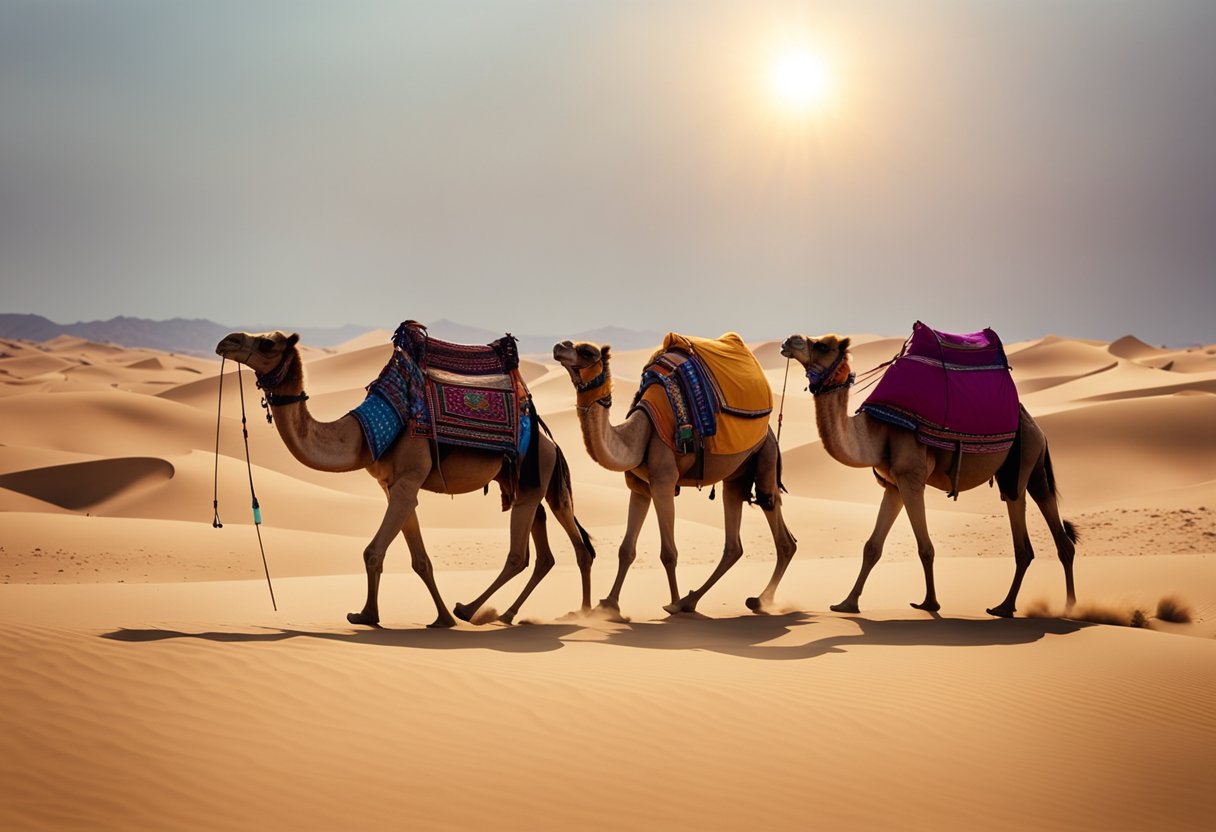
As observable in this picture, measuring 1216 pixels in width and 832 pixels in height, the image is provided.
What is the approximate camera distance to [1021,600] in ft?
37.3

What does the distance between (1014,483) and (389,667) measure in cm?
724

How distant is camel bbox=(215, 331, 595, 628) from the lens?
7.63 metres

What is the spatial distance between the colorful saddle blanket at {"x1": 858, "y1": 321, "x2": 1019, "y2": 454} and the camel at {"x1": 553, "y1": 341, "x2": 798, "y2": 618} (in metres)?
1.36

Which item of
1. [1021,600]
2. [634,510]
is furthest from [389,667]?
[1021,600]

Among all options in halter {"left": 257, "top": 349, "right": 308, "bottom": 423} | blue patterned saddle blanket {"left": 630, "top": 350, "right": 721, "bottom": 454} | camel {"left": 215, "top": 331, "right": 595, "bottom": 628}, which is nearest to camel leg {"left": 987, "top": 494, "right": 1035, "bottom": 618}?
blue patterned saddle blanket {"left": 630, "top": 350, "right": 721, "bottom": 454}

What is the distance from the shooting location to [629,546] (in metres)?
9.60

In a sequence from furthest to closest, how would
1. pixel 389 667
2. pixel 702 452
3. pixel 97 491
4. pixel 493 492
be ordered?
pixel 493 492 < pixel 97 491 < pixel 702 452 < pixel 389 667

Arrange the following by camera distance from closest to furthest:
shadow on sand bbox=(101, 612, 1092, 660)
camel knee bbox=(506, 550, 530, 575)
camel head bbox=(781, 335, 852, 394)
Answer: shadow on sand bbox=(101, 612, 1092, 660), camel knee bbox=(506, 550, 530, 575), camel head bbox=(781, 335, 852, 394)

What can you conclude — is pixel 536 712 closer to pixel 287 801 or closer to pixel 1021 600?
pixel 287 801

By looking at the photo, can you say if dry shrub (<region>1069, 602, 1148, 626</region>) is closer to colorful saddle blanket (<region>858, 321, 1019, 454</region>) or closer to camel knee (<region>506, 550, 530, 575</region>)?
colorful saddle blanket (<region>858, 321, 1019, 454</region>)

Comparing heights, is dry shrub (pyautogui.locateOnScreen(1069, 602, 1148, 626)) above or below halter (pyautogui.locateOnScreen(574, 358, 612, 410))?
below

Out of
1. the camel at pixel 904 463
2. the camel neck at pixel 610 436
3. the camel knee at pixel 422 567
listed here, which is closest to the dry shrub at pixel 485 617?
the camel knee at pixel 422 567

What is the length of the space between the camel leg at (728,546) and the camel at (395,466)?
3.25 feet

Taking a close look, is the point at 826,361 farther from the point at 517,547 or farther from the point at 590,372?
the point at 517,547
